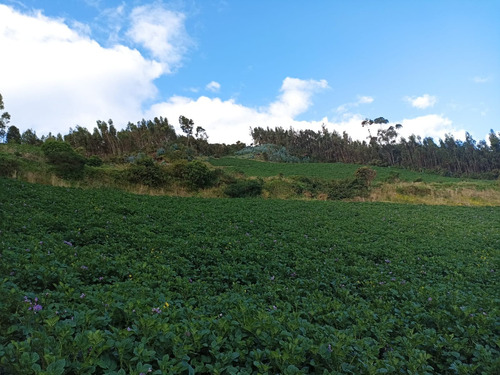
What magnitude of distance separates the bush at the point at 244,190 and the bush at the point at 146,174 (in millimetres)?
5425

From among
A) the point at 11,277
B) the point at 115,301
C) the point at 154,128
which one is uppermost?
the point at 154,128

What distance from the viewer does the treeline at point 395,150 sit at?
8169 centimetres

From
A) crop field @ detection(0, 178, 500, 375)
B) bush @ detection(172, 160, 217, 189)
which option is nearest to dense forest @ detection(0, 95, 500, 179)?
bush @ detection(172, 160, 217, 189)

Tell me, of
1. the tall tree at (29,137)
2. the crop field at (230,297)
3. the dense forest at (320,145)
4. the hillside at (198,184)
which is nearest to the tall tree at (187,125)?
the dense forest at (320,145)

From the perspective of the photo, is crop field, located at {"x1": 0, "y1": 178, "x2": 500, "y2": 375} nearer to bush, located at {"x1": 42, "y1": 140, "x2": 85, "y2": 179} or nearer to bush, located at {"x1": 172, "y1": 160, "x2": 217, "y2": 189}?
bush, located at {"x1": 42, "y1": 140, "x2": 85, "y2": 179}

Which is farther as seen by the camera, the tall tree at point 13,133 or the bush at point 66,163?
the tall tree at point 13,133

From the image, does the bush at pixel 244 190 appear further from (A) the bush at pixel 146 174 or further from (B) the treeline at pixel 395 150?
(B) the treeline at pixel 395 150

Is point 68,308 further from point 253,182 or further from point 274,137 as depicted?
point 274,137

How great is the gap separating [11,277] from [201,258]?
3.10 meters

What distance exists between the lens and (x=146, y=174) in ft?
71.6

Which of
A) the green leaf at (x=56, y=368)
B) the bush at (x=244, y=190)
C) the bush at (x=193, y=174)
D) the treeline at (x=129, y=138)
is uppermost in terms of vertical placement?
the treeline at (x=129, y=138)

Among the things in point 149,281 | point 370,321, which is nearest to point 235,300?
point 149,281

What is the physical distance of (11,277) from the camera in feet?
10.6

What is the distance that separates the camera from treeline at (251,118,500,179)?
8169 centimetres
